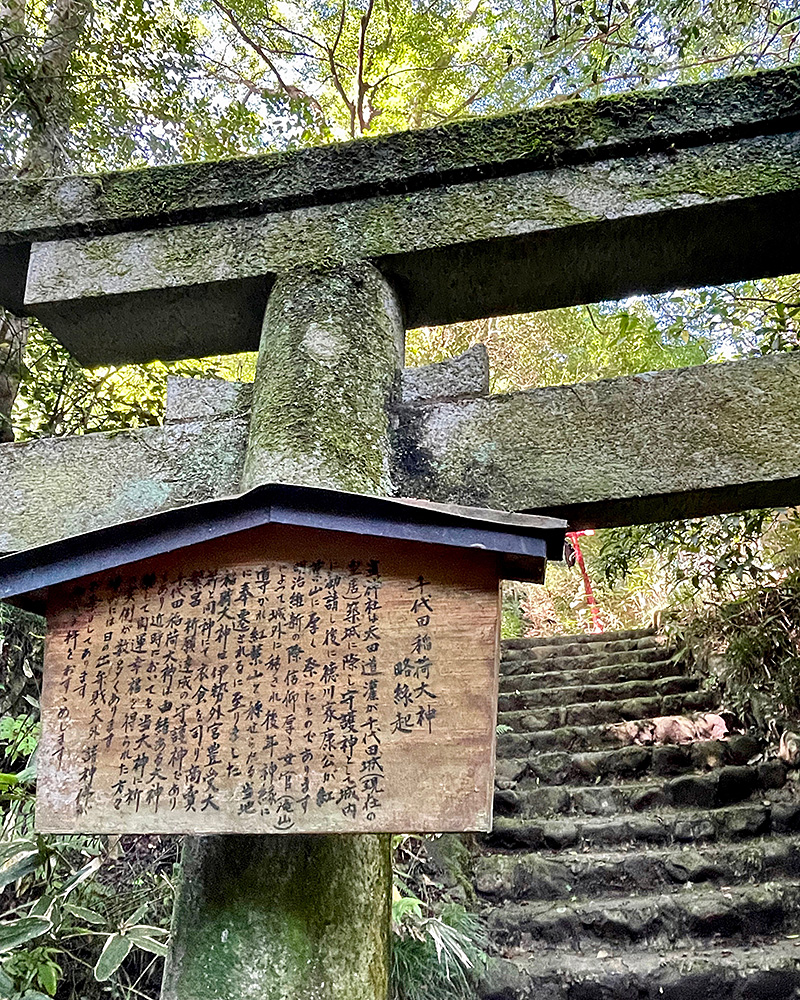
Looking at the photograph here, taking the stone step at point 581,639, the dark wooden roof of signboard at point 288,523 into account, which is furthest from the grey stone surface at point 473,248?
the stone step at point 581,639

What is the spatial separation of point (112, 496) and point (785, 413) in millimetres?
1721

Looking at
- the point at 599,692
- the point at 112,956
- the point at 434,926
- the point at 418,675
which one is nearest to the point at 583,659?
the point at 599,692

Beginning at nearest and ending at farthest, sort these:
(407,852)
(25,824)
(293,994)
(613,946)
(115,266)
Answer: (293,994) → (115,266) → (25,824) → (613,946) → (407,852)

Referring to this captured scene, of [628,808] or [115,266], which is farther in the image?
[628,808]

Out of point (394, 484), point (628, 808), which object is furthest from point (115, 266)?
point (628, 808)

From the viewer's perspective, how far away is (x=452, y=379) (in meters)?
2.01

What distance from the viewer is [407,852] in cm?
397

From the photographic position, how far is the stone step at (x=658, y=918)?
11.4 feet

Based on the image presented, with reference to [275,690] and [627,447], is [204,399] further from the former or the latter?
[627,447]

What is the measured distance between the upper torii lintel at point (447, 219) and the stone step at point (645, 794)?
3.23 metres

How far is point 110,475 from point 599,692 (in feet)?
15.3

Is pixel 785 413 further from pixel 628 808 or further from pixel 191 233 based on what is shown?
pixel 628 808

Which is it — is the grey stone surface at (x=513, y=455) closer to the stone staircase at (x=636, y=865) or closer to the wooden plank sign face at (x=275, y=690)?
the wooden plank sign face at (x=275, y=690)

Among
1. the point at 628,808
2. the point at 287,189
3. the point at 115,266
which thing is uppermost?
the point at 287,189
